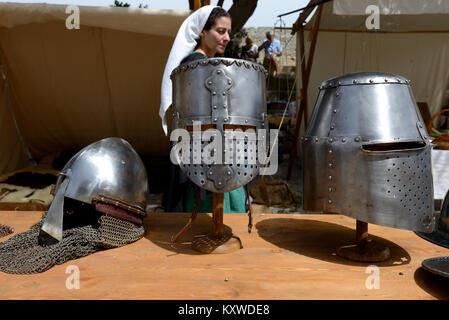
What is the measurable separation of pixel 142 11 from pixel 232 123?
1997 millimetres

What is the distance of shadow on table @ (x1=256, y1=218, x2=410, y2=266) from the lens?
1.27 metres

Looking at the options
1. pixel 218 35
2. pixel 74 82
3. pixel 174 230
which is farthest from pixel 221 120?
pixel 74 82

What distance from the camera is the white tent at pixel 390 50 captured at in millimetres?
5324

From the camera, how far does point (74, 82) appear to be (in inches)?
148

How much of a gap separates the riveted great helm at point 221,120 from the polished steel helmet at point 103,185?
0.35 metres

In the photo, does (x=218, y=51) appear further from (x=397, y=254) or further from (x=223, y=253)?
(x=397, y=254)

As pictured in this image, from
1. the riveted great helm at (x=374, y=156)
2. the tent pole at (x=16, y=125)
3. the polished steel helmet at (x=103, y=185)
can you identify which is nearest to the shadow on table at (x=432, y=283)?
the riveted great helm at (x=374, y=156)

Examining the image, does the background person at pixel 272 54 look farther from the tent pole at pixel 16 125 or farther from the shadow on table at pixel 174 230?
the shadow on table at pixel 174 230

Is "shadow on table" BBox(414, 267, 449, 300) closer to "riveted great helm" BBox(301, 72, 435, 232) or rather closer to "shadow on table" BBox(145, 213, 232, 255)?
"riveted great helm" BBox(301, 72, 435, 232)

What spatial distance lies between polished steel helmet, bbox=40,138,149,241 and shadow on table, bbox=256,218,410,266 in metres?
0.58

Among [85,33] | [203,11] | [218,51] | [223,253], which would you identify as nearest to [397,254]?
[223,253]

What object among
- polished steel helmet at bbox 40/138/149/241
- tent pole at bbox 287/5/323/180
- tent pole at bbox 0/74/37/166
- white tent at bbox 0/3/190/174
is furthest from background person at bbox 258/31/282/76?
polished steel helmet at bbox 40/138/149/241

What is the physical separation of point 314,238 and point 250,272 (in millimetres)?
425

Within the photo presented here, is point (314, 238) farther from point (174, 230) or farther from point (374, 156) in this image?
point (174, 230)
